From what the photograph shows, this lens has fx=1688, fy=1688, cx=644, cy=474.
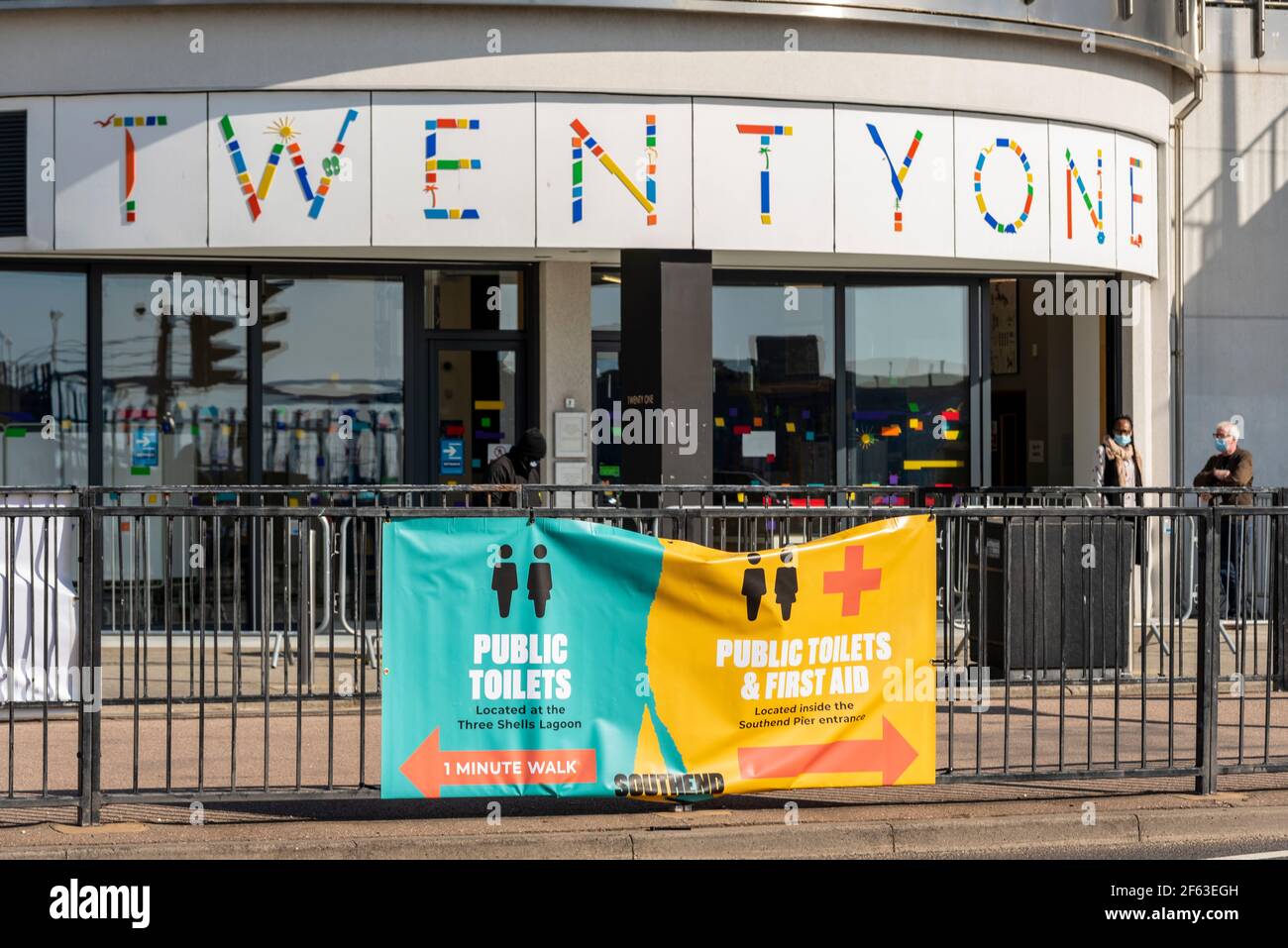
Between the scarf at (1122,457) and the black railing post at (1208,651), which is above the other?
the scarf at (1122,457)

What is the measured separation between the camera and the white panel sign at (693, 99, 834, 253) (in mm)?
15000

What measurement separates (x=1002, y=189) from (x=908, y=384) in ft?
7.98

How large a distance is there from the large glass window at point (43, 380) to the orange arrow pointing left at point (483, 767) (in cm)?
911

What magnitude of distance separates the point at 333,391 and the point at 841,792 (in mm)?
8560

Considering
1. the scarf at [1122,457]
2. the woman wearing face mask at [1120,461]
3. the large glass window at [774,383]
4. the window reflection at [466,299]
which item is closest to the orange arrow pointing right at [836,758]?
the woman wearing face mask at [1120,461]

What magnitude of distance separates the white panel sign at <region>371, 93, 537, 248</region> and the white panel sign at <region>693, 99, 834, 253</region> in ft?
5.12

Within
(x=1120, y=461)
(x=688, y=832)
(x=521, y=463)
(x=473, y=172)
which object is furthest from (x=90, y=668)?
(x=1120, y=461)

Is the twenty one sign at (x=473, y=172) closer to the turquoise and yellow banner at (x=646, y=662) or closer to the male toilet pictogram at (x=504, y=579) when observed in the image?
the turquoise and yellow banner at (x=646, y=662)

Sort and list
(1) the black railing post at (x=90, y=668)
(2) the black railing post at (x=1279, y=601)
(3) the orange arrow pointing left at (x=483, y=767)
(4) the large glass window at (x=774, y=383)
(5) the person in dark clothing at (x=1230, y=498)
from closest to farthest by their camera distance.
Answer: (3) the orange arrow pointing left at (x=483, y=767)
(1) the black railing post at (x=90, y=668)
(2) the black railing post at (x=1279, y=601)
(5) the person in dark clothing at (x=1230, y=498)
(4) the large glass window at (x=774, y=383)

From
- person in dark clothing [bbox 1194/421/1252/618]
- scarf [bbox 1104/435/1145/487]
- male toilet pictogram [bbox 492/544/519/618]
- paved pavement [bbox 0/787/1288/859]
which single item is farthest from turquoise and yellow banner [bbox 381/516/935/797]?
scarf [bbox 1104/435/1145/487]

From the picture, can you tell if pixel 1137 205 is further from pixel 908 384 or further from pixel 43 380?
pixel 43 380

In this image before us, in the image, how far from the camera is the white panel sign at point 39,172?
14.7 m

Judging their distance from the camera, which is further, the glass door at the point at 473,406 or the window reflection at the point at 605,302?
the window reflection at the point at 605,302

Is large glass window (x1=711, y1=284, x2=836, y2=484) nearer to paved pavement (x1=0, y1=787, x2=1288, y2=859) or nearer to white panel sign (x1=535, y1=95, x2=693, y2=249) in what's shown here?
white panel sign (x1=535, y1=95, x2=693, y2=249)
